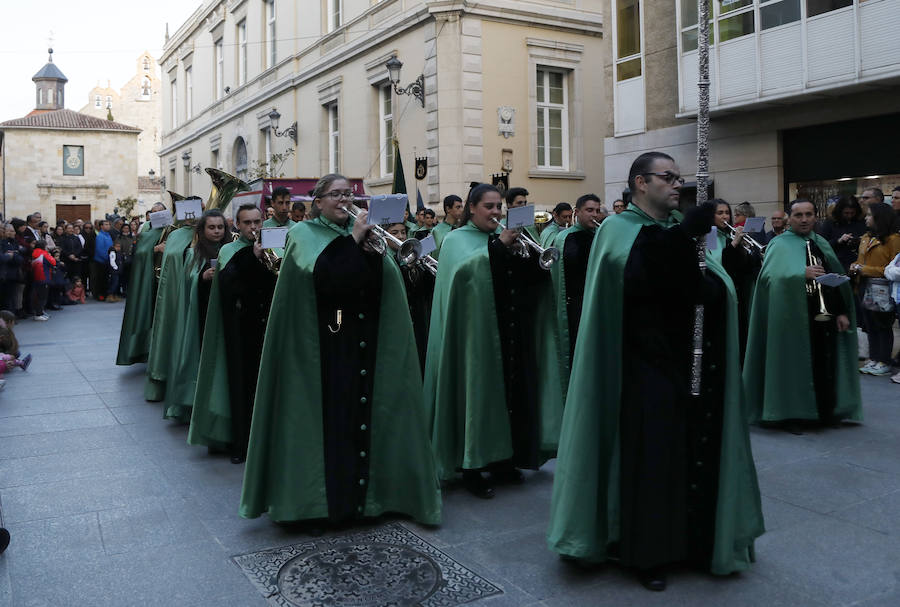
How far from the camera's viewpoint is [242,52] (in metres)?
32.2

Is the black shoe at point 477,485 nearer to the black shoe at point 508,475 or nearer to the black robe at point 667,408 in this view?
the black shoe at point 508,475

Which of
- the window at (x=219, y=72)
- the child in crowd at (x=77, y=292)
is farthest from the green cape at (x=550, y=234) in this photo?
the window at (x=219, y=72)

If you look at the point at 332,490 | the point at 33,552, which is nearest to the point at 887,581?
the point at 332,490

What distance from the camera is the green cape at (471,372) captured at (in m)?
5.16

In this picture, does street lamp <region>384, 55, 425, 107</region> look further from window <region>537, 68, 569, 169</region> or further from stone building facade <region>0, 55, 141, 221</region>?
stone building facade <region>0, 55, 141, 221</region>

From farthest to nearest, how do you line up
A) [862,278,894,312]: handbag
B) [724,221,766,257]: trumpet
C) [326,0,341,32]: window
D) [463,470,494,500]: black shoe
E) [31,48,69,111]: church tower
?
[31,48,69,111]: church tower
[326,0,341,32]: window
[862,278,894,312]: handbag
[724,221,766,257]: trumpet
[463,470,494,500]: black shoe

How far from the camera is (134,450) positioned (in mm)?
6387

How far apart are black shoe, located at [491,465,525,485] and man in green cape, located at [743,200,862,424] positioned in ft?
8.22

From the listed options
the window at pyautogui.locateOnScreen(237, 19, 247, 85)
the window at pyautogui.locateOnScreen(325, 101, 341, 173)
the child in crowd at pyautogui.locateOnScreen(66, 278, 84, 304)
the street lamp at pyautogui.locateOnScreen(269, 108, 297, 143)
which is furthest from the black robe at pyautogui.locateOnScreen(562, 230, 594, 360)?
the window at pyautogui.locateOnScreen(237, 19, 247, 85)

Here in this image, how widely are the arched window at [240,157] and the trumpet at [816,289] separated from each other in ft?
88.5

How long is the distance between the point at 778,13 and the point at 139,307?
36.7 feet

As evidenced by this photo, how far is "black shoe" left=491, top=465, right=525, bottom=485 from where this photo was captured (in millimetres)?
5391

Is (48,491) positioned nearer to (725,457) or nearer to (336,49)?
(725,457)

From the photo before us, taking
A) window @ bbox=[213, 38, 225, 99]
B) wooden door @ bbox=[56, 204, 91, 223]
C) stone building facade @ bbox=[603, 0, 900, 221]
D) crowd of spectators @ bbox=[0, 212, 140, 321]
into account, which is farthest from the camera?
wooden door @ bbox=[56, 204, 91, 223]
